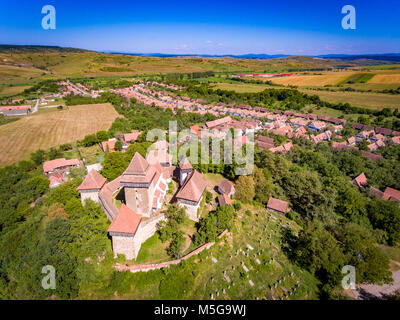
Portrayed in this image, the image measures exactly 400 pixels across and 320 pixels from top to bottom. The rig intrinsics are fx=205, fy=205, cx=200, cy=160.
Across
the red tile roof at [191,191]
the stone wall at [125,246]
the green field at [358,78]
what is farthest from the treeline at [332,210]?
the green field at [358,78]

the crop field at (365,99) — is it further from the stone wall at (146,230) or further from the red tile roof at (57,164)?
the red tile roof at (57,164)

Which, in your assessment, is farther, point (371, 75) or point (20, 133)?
point (371, 75)

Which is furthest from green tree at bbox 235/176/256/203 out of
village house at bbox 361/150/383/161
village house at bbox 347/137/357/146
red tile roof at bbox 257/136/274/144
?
village house at bbox 347/137/357/146

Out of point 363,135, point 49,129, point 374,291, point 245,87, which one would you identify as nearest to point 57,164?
point 49,129

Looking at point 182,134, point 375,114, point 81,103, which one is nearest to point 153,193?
point 182,134

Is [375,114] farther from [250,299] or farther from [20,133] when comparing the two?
[20,133]
